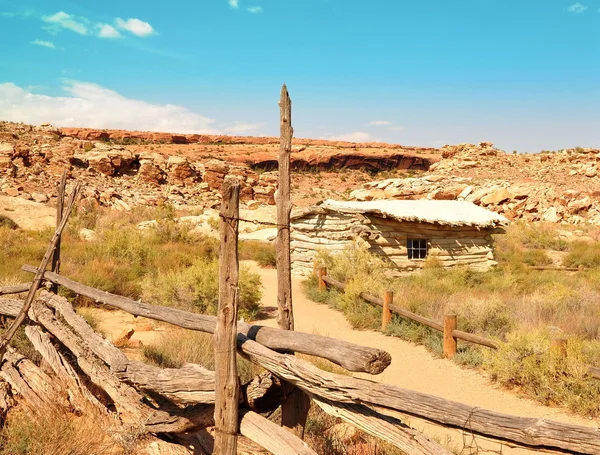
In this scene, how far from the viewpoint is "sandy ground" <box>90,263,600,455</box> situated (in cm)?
513

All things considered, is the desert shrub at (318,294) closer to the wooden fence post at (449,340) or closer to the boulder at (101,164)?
the wooden fence post at (449,340)

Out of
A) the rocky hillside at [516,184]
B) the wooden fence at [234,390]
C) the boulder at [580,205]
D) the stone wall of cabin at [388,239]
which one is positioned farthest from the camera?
the rocky hillside at [516,184]

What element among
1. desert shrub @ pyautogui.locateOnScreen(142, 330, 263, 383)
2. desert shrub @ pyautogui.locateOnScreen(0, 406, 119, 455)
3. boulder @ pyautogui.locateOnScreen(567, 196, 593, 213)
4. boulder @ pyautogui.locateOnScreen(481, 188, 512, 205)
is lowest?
desert shrub @ pyautogui.locateOnScreen(142, 330, 263, 383)

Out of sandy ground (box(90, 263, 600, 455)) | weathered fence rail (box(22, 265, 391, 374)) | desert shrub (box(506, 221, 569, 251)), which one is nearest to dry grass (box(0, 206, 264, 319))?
sandy ground (box(90, 263, 600, 455))

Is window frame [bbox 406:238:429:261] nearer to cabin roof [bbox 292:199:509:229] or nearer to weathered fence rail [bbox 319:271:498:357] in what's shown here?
cabin roof [bbox 292:199:509:229]

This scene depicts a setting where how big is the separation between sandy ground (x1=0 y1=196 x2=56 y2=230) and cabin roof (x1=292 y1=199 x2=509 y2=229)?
42.3 ft

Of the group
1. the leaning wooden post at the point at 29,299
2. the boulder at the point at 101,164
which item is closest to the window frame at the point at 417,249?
the leaning wooden post at the point at 29,299

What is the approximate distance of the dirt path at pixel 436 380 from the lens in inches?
214

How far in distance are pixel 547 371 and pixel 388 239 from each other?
856cm

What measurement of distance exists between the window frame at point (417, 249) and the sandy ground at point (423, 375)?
5.05m

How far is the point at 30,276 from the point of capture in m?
9.87

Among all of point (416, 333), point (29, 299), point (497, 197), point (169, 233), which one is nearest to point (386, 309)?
point (416, 333)

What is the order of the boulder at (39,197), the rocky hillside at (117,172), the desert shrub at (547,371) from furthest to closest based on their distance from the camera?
the rocky hillside at (117,172)
the boulder at (39,197)
the desert shrub at (547,371)

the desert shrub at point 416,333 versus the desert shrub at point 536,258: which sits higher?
the desert shrub at point 416,333
